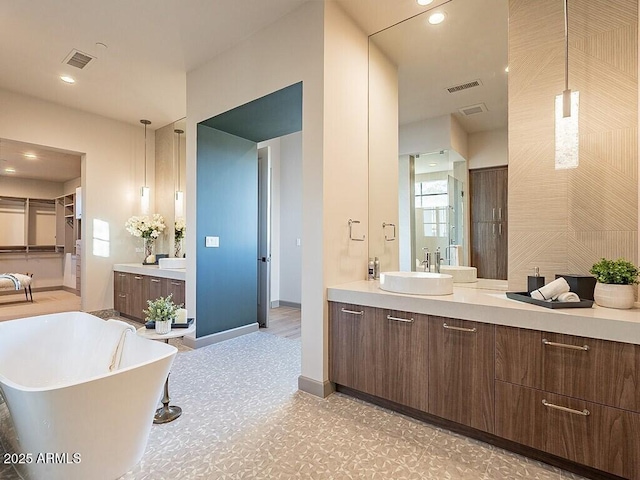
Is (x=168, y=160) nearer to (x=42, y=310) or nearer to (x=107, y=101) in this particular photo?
(x=107, y=101)

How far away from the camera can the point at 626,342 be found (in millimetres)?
1458

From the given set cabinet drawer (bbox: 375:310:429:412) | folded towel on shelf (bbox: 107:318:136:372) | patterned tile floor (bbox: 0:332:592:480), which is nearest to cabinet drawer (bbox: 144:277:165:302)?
patterned tile floor (bbox: 0:332:592:480)

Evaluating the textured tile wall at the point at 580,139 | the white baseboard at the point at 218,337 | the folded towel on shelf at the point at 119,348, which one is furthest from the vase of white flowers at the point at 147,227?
the textured tile wall at the point at 580,139

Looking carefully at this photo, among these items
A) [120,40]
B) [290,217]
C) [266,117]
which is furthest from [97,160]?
[266,117]

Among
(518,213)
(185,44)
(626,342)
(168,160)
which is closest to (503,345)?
(626,342)

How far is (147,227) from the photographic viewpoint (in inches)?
204

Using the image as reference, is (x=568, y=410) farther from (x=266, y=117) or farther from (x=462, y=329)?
(x=266, y=117)

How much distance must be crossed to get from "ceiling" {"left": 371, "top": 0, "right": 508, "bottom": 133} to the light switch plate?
2352 millimetres

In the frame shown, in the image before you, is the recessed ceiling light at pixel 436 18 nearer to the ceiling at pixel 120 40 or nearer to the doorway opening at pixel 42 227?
the ceiling at pixel 120 40

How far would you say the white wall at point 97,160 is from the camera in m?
4.30

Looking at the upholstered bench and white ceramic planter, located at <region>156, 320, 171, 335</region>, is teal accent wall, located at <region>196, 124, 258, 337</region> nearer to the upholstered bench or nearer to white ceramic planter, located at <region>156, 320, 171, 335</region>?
white ceramic planter, located at <region>156, 320, 171, 335</region>

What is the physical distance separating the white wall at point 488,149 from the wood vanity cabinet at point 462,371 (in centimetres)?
124

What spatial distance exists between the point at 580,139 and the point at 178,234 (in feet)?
16.0

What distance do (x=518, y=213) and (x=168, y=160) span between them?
5079mm
